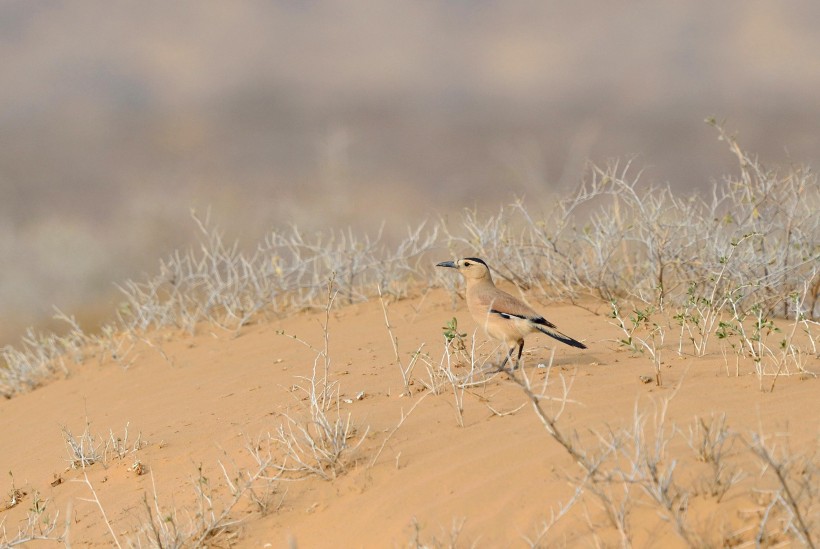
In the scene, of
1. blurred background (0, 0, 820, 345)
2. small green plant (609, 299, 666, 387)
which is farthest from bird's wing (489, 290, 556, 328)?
blurred background (0, 0, 820, 345)

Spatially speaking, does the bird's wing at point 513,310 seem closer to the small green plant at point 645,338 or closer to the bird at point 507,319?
the bird at point 507,319

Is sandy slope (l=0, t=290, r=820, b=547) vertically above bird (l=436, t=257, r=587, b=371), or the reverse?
bird (l=436, t=257, r=587, b=371)

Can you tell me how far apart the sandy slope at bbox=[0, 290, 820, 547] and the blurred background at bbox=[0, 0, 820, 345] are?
15.1m

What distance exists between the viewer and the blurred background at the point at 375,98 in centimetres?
2872

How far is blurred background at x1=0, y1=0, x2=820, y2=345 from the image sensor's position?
28719 mm

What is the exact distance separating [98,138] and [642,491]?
1250 inches

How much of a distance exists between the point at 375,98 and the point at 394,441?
32235 mm

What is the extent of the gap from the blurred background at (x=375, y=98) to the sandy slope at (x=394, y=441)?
49.5ft

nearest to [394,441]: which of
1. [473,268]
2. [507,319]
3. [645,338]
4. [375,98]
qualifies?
[507,319]

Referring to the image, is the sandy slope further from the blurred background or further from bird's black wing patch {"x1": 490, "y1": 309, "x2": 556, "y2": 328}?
the blurred background

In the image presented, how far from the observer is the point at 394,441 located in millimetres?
5055

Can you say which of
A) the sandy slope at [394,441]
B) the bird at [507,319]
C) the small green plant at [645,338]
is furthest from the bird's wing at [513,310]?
the small green plant at [645,338]

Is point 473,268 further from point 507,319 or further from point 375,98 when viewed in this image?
point 375,98

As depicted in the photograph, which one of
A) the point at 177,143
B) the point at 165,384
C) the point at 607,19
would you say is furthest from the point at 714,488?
the point at 607,19
